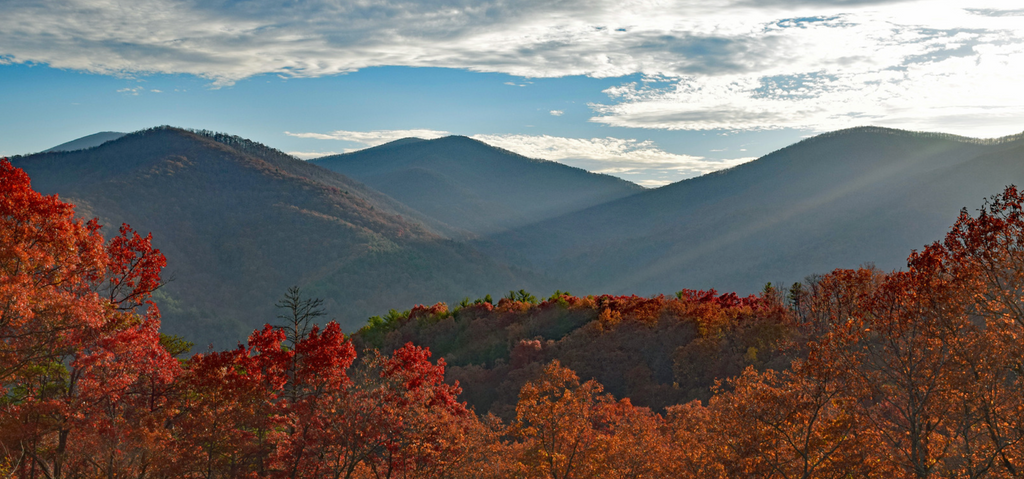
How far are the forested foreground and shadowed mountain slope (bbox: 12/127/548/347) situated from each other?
119 m

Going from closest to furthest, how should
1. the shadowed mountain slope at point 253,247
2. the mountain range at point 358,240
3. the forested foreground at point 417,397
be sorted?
the forested foreground at point 417,397 → the shadowed mountain slope at point 253,247 → the mountain range at point 358,240

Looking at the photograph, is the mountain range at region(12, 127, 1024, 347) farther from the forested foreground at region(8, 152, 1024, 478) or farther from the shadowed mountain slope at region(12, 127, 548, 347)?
the forested foreground at region(8, 152, 1024, 478)

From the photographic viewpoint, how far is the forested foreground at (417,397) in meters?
16.1

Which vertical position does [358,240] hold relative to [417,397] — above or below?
below

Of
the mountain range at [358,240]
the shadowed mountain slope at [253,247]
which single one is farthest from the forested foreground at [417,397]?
the mountain range at [358,240]

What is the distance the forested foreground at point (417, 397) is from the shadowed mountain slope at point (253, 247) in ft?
392

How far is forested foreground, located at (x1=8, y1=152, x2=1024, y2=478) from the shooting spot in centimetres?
1609

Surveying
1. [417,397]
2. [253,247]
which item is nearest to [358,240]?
[253,247]

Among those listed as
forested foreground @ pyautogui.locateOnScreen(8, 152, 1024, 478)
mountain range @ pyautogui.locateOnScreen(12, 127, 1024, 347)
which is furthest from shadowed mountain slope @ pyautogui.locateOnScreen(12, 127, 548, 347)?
forested foreground @ pyautogui.locateOnScreen(8, 152, 1024, 478)

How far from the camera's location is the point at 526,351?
52.3 meters

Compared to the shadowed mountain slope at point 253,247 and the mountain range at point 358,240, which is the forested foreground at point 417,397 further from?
the mountain range at point 358,240

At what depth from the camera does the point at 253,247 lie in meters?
171

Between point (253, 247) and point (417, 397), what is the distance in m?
163

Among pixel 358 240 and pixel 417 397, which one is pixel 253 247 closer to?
pixel 358 240
